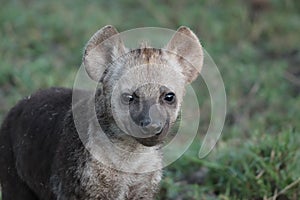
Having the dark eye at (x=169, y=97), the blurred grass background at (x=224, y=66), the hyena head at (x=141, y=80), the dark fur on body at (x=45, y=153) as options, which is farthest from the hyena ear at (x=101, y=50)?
the blurred grass background at (x=224, y=66)

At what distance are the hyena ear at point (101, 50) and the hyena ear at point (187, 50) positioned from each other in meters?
0.31

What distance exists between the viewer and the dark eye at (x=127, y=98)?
4242 mm

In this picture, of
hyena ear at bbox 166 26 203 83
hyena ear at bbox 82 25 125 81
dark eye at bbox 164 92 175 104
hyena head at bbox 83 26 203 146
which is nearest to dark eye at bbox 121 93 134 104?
hyena head at bbox 83 26 203 146

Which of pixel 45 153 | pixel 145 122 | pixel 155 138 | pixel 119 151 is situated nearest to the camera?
pixel 145 122

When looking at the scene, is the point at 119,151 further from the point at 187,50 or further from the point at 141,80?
the point at 187,50

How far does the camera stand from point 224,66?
908cm

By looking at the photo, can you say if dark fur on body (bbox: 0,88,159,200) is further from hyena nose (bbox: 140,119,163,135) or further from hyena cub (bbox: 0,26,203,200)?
hyena nose (bbox: 140,119,163,135)

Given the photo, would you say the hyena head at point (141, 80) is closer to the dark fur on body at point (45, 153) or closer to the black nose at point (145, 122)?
the black nose at point (145, 122)

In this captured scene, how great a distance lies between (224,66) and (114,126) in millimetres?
4837

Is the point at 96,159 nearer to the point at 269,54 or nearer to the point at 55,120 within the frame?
the point at 55,120

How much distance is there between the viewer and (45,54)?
9.09 m

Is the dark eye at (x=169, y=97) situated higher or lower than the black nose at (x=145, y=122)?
lower

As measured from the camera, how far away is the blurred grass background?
232 inches

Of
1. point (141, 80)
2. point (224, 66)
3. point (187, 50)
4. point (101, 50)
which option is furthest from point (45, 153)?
point (224, 66)
